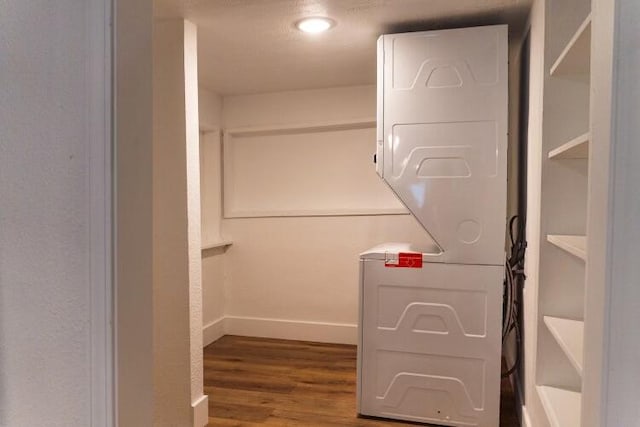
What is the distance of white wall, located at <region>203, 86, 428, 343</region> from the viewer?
140 inches

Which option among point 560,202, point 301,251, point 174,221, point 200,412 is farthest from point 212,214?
point 560,202

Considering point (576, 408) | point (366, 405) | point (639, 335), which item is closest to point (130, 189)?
point (639, 335)

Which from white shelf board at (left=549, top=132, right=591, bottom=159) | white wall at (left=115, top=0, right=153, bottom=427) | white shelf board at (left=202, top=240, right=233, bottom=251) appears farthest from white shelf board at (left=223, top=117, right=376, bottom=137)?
white wall at (left=115, top=0, right=153, bottom=427)

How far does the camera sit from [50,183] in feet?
2.95

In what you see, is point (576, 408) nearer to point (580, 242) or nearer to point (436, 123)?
point (580, 242)

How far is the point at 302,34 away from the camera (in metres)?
2.41

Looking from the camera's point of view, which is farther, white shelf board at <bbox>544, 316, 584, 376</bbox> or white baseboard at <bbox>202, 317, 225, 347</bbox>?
white baseboard at <bbox>202, 317, 225, 347</bbox>

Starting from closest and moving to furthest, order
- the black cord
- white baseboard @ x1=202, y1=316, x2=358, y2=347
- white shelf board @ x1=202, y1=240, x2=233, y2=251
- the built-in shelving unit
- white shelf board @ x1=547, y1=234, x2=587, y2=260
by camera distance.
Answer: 1. white shelf board @ x1=547, y1=234, x2=587, y2=260
2. the built-in shelving unit
3. the black cord
4. white shelf board @ x1=202, y1=240, x2=233, y2=251
5. white baseboard @ x1=202, y1=316, x2=358, y2=347

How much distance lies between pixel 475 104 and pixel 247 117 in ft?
7.34

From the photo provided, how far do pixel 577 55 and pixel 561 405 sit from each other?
4.27ft

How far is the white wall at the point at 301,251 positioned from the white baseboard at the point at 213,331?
0.28ft

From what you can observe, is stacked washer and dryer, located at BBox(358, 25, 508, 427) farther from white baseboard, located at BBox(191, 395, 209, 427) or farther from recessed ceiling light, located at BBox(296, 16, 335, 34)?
white baseboard, located at BBox(191, 395, 209, 427)

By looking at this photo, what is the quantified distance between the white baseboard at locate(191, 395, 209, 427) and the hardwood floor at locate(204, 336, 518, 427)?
0.17ft

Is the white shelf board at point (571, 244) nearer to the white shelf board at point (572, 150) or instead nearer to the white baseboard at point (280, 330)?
the white shelf board at point (572, 150)
